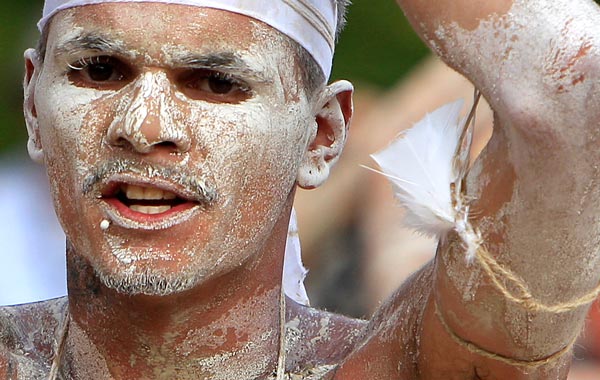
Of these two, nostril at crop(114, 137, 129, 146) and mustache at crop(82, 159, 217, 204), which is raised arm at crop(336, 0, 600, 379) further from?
nostril at crop(114, 137, 129, 146)

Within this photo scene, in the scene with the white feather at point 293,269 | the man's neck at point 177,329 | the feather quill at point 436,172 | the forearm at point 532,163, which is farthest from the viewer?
the white feather at point 293,269

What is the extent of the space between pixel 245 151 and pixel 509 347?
816 millimetres

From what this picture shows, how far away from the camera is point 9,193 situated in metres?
6.89

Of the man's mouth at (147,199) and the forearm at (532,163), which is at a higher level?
the forearm at (532,163)

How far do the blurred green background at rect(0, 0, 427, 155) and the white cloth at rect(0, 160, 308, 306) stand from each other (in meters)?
1.17

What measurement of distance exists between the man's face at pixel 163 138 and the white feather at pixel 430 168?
0.46m

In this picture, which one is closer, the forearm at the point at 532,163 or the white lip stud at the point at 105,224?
the forearm at the point at 532,163

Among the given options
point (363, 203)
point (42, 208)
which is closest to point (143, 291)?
point (42, 208)

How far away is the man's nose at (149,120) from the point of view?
3.53m

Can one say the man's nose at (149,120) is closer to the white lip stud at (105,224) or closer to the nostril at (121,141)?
the nostril at (121,141)

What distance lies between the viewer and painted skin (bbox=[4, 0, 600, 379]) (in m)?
3.13

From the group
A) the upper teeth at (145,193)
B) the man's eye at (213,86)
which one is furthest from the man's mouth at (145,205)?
the man's eye at (213,86)

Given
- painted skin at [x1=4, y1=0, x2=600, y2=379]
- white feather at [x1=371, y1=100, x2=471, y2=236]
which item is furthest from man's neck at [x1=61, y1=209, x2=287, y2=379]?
white feather at [x1=371, y1=100, x2=471, y2=236]

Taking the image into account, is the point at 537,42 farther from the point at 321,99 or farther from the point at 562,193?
the point at 321,99
